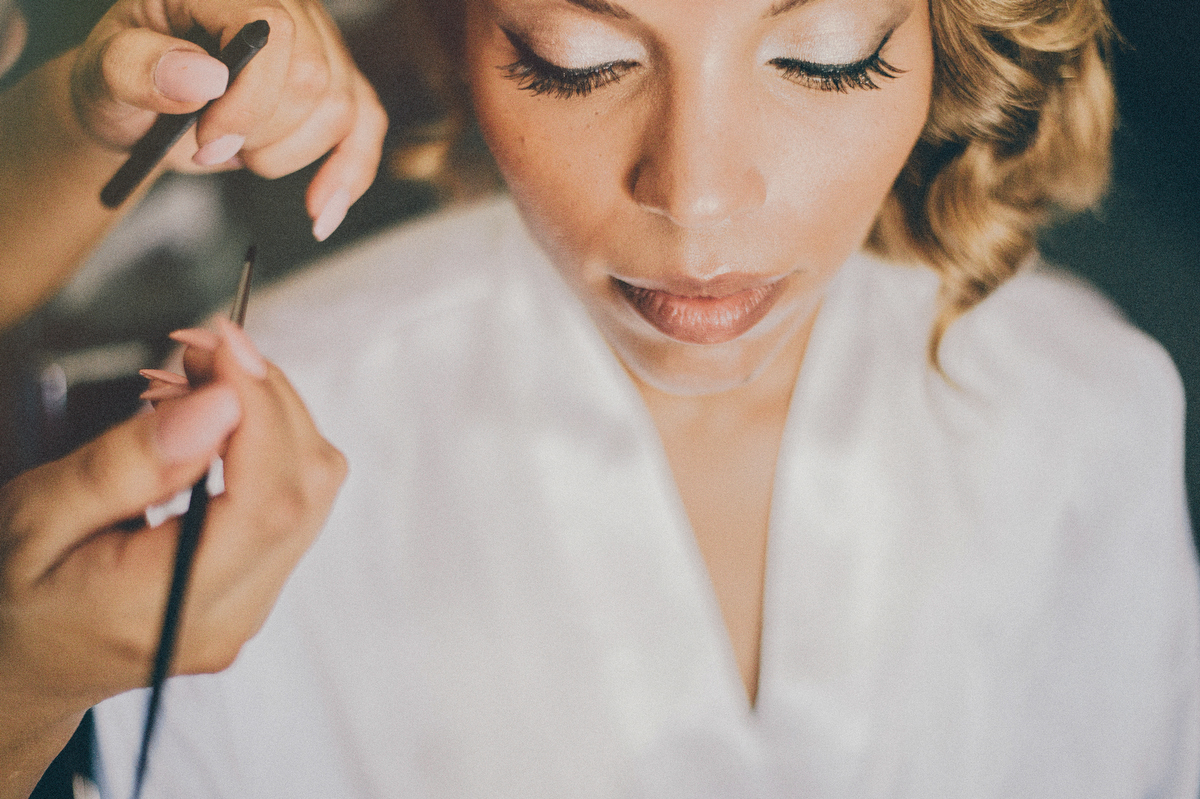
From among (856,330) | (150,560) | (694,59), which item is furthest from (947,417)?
(150,560)

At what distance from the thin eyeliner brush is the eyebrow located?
0.23m

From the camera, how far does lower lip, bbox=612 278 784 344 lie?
1.48 feet

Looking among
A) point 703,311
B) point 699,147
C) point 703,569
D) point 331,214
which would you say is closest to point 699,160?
point 699,147

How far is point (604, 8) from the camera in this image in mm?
336

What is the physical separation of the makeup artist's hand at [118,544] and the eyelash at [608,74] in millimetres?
206

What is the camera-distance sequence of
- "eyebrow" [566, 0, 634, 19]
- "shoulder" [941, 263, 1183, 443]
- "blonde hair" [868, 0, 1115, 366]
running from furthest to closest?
"shoulder" [941, 263, 1183, 443]
"blonde hair" [868, 0, 1115, 366]
"eyebrow" [566, 0, 634, 19]

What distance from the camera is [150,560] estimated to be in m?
0.36

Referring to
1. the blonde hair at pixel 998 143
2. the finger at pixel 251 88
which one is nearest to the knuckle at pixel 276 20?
the finger at pixel 251 88

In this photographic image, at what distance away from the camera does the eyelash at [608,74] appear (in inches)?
14.6

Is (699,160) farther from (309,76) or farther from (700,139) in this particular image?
(309,76)

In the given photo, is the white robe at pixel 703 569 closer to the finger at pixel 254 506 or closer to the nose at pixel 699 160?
the finger at pixel 254 506

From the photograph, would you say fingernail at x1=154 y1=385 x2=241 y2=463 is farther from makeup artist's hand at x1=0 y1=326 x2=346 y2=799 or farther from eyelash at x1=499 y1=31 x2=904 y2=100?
eyelash at x1=499 y1=31 x2=904 y2=100

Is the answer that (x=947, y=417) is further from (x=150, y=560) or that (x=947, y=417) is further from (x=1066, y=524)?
(x=150, y=560)

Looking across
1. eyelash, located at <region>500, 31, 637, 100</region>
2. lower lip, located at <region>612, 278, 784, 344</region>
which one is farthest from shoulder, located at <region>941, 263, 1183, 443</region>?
eyelash, located at <region>500, 31, 637, 100</region>
